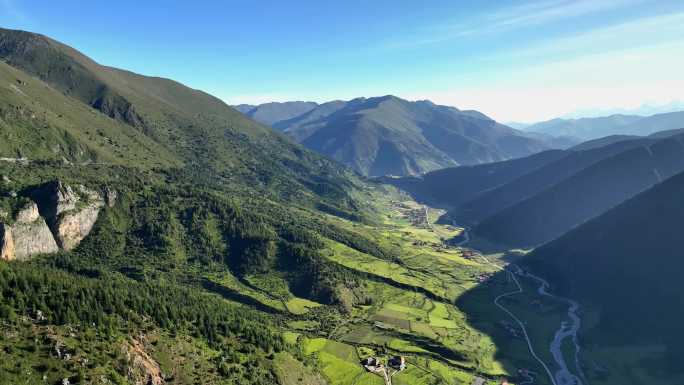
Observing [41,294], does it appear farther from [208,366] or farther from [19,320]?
[208,366]

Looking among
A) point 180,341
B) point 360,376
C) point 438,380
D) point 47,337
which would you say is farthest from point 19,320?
point 438,380

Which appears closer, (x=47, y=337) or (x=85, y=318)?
(x=47, y=337)

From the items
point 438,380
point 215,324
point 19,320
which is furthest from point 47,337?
point 438,380

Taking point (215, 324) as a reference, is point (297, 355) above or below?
below

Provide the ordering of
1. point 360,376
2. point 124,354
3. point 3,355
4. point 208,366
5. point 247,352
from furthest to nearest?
point 360,376 → point 247,352 → point 208,366 → point 124,354 → point 3,355

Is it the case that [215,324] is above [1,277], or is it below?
below

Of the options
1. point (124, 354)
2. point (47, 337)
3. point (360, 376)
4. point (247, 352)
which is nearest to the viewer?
point (47, 337)

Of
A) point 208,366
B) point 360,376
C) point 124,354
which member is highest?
point 124,354

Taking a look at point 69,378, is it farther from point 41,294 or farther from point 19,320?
point 41,294

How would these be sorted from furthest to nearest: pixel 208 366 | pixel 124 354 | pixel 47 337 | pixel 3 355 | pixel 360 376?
1. pixel 360 376
2. pixel 208 366
3. pixel 124 354
4. pixel 47 337
5. pixel 3 355
